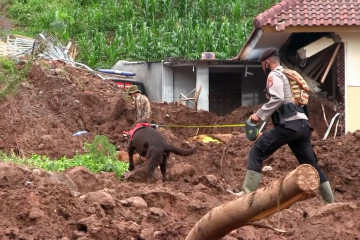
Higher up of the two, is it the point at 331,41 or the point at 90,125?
the point at 331,41

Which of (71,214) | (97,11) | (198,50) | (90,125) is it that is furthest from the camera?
(97,11)

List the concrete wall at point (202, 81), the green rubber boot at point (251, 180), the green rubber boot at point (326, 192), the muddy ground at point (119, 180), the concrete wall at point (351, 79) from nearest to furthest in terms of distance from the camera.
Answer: the muddy ground at point (119, 180)
the green rubber boot at point (251, 180)
the green rubber boot at point (326, 192)
the concrete wall at point (351, 79)
the concrete wall at point (202, 81)

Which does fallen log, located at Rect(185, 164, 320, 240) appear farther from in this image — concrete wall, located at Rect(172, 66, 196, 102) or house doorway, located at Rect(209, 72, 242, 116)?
house doorway, located at Rect(209, 72, 242, 116)

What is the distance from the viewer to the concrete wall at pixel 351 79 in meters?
21.3

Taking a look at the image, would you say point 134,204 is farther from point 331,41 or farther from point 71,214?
point 331,41

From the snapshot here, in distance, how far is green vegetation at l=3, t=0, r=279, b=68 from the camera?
33.4 metres

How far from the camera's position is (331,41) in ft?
70.7

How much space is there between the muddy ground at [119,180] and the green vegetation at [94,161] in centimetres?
73

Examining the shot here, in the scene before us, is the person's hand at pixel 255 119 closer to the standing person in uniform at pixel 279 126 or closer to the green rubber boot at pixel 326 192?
the standing person in uniform at pixel 279 126

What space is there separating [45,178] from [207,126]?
11912 mm

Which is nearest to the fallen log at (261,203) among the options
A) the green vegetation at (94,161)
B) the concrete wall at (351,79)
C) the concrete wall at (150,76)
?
the green vegetation at (94,161)

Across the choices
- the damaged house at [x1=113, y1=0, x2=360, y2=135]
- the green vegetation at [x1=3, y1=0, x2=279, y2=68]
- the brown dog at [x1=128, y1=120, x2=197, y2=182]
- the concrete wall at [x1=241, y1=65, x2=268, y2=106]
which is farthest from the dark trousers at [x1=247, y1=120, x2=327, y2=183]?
the green vegetation at [x1=3, y1=0, x2=279, y2=68]

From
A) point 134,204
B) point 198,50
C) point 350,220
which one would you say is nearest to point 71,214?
point 134,204

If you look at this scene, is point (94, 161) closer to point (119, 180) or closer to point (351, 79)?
point (119, 180)
